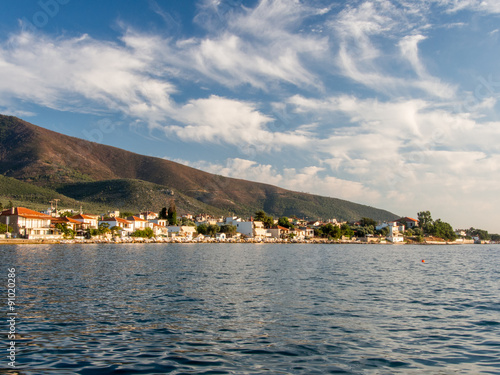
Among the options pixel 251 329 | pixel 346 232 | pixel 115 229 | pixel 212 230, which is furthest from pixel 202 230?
pixel 251 329

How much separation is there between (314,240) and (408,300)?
148 metres

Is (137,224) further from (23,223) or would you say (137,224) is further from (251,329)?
(251,329)

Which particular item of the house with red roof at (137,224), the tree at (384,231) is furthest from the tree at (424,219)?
the house with red roof at (137,224)

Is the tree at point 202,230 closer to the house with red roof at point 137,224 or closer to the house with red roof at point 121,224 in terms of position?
the house with red roof at point 137,224

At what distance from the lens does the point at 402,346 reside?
13.2 metres

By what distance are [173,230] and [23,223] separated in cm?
5680

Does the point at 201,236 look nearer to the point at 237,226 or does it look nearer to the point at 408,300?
the point at 237,226

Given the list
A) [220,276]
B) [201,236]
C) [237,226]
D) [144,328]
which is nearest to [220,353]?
[144,328]

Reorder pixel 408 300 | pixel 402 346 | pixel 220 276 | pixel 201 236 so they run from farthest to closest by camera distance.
Answer: pixel 201 236 < pixel 220 276 < pixel 408 300 < pixel 402 346

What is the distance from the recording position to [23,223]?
96.6 m

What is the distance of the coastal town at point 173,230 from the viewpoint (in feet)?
320

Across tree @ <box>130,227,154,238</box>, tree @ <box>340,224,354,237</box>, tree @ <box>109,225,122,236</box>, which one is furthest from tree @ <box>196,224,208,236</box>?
tree @ <box>340,224,354,237</box>

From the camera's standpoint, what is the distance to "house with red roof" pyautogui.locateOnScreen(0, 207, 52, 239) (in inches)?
3755

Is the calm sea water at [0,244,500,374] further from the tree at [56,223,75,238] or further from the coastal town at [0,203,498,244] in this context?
the tree at [56,223,75,238]
